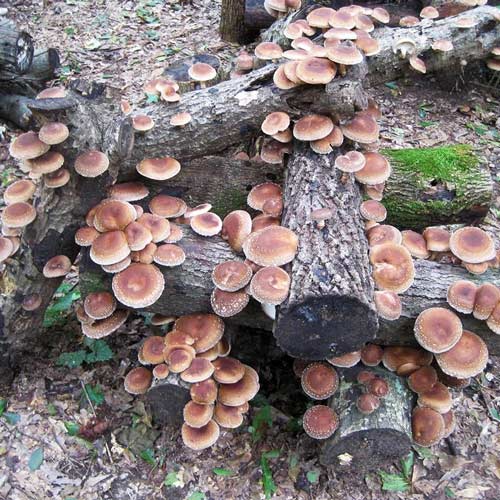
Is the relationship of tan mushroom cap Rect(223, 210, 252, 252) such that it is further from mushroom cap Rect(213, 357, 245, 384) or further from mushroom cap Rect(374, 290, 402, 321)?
mushroom cap Rect(374, 290, 402, 321)

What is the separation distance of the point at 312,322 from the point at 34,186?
2.95m

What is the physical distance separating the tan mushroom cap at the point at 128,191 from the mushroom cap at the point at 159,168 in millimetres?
147

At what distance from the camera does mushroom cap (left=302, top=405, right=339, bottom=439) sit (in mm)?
4254

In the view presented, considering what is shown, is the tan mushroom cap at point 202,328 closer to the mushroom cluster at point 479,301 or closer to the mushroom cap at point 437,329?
the mushroom cap at point 437,329

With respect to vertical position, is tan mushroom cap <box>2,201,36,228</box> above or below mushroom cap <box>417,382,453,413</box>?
above

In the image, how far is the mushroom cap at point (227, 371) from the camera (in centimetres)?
429

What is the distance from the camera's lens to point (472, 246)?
177 inches

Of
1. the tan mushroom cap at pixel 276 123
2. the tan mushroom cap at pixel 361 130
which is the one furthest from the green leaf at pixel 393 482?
the tan mushroom cap at pixel 276 123

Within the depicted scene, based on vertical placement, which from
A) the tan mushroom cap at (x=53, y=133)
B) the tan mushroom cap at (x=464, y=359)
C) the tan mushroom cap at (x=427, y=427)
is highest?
the tan mushroom cap at (x=53, y=133)

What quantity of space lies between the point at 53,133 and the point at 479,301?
372 centimetres

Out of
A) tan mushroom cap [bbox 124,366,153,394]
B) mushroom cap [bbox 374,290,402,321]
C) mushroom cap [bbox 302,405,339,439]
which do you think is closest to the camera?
mushroom cap [bbox 374,290,402,321]

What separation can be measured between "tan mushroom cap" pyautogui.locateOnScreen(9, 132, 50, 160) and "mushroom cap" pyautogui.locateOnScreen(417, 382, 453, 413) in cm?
381

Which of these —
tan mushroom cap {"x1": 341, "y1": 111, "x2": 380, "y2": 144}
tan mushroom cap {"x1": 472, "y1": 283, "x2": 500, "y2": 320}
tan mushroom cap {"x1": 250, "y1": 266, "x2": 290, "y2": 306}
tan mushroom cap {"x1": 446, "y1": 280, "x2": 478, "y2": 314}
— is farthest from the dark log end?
tan mushroom cap {"x1": 341, "y1": 111, "x2": 380, "y2": 144}

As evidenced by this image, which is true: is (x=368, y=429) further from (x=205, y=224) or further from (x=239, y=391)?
(x=205, y=224)
